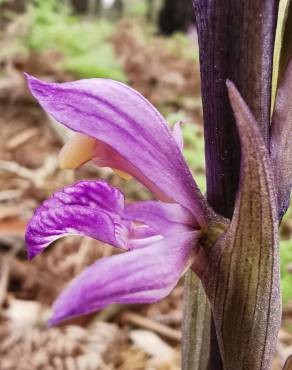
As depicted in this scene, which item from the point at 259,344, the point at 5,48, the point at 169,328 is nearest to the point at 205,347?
the point at 259,344

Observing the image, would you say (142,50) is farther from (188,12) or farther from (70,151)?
(188,12)

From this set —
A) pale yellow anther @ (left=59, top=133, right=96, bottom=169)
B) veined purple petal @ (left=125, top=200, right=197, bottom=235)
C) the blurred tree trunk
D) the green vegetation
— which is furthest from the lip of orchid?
the blurred tree trunk

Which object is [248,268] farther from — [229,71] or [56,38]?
[56,38]

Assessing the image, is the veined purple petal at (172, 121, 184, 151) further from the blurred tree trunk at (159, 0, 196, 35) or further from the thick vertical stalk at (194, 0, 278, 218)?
the blurred tree trunk at (159, 0, 196, 35)

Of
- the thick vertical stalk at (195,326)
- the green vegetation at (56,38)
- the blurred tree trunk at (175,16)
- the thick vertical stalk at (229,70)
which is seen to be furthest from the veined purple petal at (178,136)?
the blurred tree trunk at (175,16)

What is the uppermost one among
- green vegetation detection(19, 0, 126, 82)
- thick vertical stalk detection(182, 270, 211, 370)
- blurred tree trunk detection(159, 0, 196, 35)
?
thick vertical stalk detection(182, 270, 211, 370)

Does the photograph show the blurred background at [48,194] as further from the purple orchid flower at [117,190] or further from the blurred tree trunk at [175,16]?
the blurred tree trunk at [175,16]

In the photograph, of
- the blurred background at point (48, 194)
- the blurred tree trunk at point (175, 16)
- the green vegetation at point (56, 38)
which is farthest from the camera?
the blurred tree trunk at point (175, 16)
